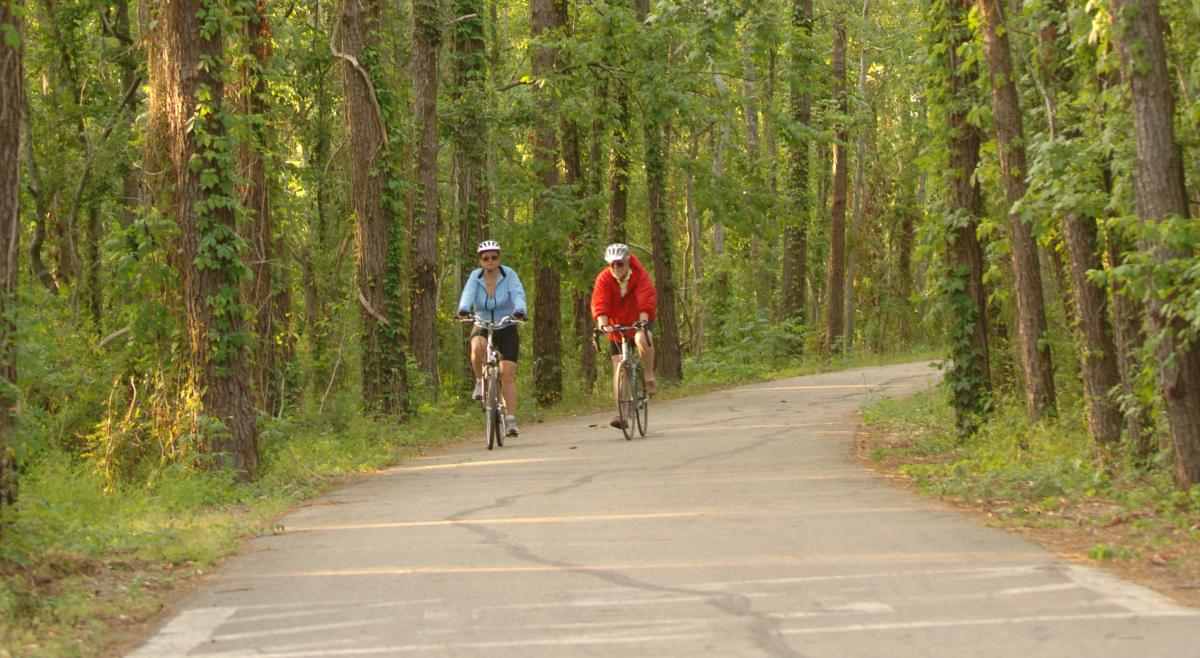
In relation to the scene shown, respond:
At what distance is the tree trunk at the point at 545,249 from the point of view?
26609 mm

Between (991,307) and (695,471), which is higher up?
(991,307)

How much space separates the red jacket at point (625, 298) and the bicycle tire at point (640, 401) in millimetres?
603

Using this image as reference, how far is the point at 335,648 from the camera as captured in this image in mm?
6535

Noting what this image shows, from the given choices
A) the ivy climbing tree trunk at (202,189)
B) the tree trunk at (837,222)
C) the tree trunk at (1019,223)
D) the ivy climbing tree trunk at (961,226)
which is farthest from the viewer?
the tree trunk at (837,222)

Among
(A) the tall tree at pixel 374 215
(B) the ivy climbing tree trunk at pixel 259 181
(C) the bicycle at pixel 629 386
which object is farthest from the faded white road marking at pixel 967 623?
(A) the tall tree at pixel 374 215

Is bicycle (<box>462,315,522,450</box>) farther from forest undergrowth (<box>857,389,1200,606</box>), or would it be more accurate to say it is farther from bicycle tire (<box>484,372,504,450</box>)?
forest undergrowth (<box>857,389,1200,606</box>)

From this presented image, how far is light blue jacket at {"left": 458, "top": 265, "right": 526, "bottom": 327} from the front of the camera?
16.9 metres

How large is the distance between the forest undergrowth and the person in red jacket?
9.24 feet

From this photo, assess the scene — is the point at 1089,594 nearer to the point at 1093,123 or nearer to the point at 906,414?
the point at 1093,123

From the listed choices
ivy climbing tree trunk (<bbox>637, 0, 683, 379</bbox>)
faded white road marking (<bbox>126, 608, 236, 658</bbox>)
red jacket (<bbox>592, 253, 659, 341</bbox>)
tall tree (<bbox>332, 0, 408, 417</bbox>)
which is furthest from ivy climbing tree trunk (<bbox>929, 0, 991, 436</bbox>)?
ivy climbing tree trunk (<bbox>637, 0, 683, 379</bbox>)

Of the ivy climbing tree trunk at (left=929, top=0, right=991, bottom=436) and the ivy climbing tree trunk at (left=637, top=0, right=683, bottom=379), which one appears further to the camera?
the ivy climbing tree trunk at (left=637, top=0, right=683, bottom=379)

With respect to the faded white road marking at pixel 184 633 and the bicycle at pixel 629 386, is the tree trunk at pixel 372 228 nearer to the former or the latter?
the bicycle at pixel 629 386

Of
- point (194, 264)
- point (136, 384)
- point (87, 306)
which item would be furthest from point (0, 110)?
point (87, 306)

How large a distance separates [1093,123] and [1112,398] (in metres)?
2.52
